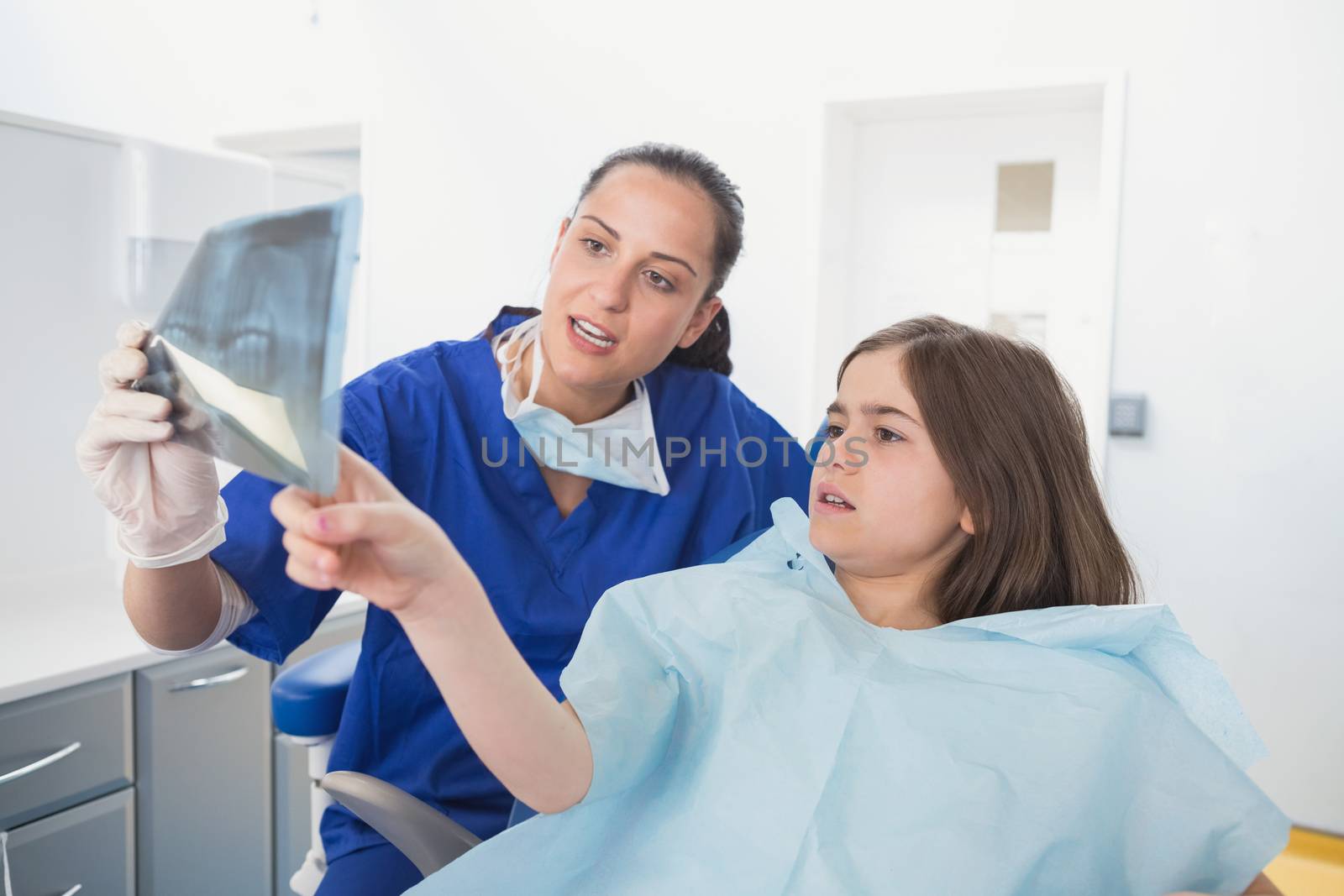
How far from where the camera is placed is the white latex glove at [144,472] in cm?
75

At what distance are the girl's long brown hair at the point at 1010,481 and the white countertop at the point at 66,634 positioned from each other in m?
1.21

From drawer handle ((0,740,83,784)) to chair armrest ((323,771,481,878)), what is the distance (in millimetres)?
683

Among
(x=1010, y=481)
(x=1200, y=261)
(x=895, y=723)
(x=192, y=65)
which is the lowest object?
(x=895, y=723)

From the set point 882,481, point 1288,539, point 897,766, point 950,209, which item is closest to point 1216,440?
point 1288,539

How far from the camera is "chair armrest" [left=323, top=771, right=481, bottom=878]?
0.99 m

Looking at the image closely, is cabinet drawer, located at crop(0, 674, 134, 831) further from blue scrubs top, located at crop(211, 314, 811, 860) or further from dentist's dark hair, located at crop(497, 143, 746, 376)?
dentist's dark hair, located at crop(497, 143, 746, 376)

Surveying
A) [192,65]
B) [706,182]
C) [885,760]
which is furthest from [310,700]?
[192,65]

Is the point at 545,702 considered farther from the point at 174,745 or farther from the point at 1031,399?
the point at 174,745

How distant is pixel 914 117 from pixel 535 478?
210 cm

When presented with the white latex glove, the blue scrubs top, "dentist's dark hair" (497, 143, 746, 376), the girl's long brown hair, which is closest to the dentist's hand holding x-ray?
the white latex glove

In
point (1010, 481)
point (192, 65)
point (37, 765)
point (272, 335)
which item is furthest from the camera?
point (192, 65)

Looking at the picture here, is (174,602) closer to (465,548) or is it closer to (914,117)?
(465,548)

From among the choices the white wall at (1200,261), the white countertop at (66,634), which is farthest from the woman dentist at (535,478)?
the white wall at (1200,261)

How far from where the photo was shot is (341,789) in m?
1.00
